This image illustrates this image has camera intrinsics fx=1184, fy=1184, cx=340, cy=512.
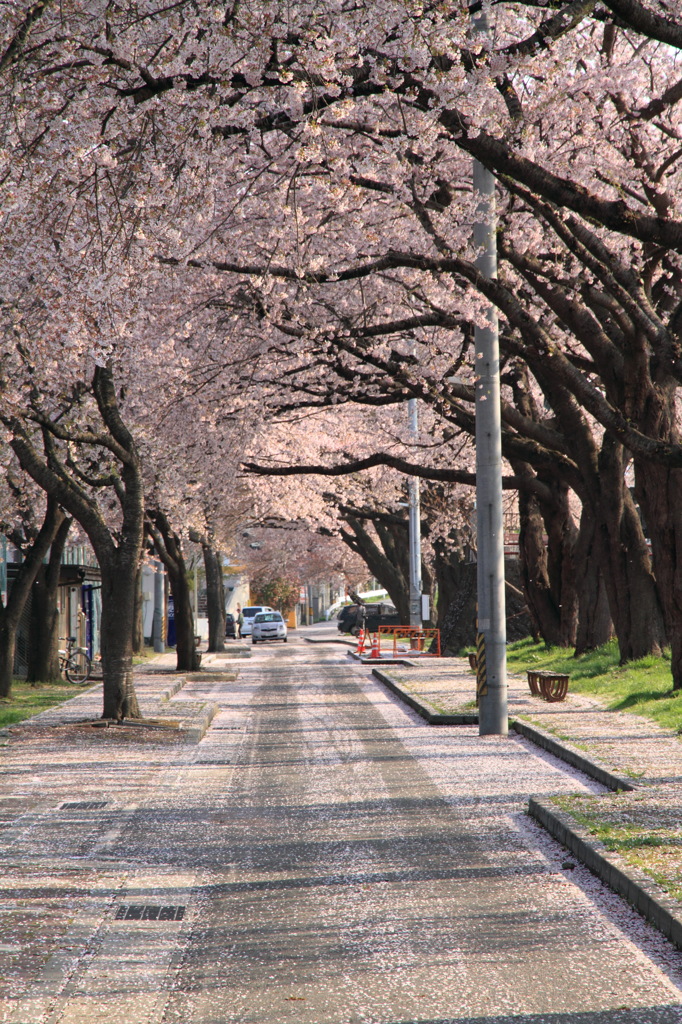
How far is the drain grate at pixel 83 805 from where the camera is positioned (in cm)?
1053

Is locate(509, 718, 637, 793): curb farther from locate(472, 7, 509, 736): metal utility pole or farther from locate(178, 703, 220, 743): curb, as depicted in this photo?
locate(178, 703, 220, 743): curb

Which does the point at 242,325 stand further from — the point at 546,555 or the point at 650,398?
the point at 546,555

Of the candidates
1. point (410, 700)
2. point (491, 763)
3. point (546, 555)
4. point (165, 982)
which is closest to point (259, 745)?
point (491, 763)

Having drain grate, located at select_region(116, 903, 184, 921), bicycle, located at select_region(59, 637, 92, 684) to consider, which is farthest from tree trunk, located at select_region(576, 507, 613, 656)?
drain grate, located at select_region(116, 903, 184, 921)

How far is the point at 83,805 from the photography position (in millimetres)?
10742

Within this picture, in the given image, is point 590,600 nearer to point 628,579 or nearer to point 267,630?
point 628,579

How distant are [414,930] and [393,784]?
17.2 ft

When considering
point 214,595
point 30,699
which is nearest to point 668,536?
point 30,699

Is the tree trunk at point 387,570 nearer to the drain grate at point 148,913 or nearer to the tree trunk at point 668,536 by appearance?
the tree trunk at point 668,536

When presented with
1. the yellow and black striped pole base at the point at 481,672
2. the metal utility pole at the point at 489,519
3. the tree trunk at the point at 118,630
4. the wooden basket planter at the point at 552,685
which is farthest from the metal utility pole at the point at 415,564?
the yellow and black striped pole base at the point at 481,672

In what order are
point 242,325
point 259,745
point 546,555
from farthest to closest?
point 546,555
point 242,325
point 259,745

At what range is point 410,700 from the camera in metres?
20.8

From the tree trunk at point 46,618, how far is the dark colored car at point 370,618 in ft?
104

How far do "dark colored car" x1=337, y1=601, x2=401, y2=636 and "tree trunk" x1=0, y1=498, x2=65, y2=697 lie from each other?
114ft
